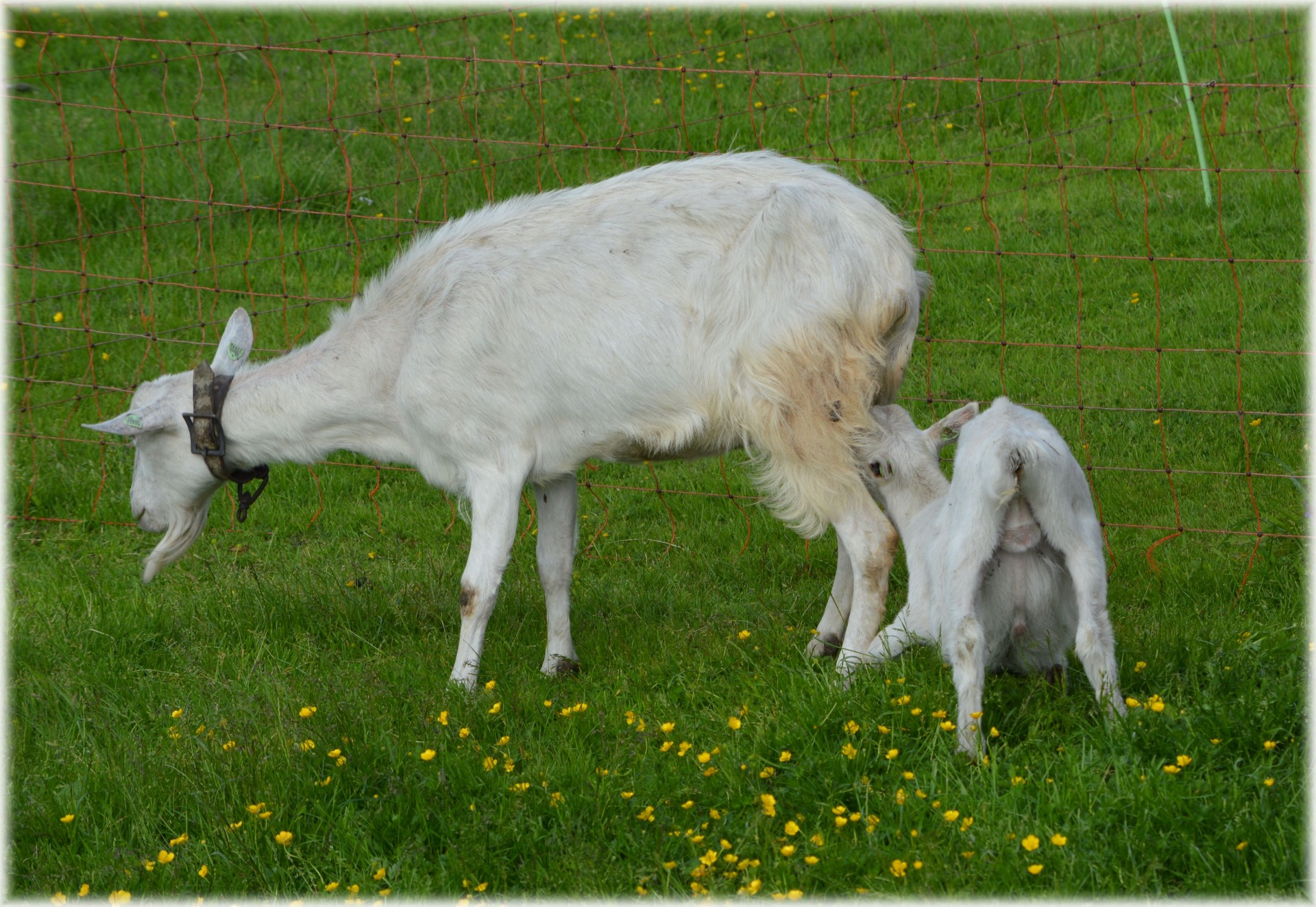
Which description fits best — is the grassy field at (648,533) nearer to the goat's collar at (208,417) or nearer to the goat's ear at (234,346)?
the goat's collar at (208,417)

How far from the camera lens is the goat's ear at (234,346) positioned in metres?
5.09

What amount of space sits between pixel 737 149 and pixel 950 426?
4.67m

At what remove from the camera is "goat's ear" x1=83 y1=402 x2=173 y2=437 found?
4.91m

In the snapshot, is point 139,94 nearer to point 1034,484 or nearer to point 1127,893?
point 1034,484

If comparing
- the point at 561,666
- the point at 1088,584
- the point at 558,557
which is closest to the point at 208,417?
the point at 558,557

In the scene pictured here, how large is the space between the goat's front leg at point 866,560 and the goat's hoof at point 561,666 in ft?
3.12

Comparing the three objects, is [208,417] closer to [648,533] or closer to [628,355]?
[628,355]

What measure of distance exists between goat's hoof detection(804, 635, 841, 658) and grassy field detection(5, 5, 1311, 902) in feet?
0.58

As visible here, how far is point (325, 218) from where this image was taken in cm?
895

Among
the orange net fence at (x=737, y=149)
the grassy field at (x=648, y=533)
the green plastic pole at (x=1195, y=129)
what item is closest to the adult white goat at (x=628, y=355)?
the grassy field at (x=648, y=533)

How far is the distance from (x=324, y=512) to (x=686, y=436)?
8.51ft

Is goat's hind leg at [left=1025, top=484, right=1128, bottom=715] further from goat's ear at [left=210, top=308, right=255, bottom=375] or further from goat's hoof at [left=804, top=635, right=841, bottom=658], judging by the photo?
goat's ear at [left=210, top=308, right=255, bottom=375]

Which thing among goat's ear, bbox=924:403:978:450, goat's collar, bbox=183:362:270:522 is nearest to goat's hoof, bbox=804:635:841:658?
goat's ear, bbox=924:403:978:450

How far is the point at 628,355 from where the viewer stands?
14.7 ft
